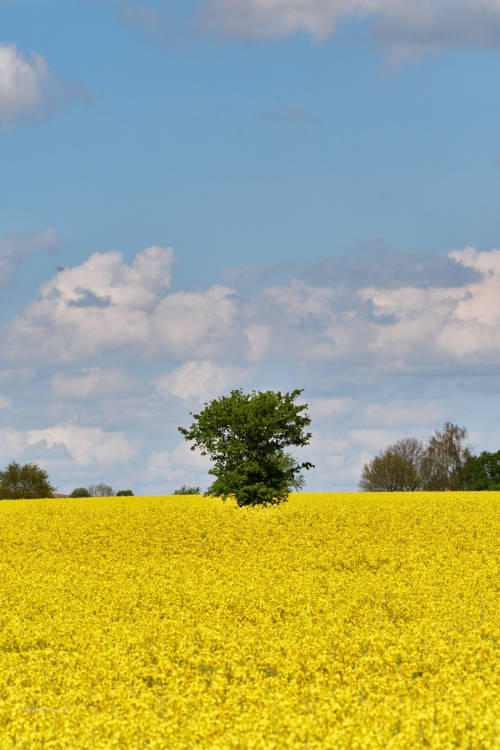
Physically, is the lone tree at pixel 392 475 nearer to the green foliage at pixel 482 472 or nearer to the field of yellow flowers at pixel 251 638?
the green foliage at pixel 482 472

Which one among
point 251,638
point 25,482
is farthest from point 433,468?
point 251,638

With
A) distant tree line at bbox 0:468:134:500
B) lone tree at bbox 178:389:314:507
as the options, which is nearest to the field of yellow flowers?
lone tree at bbox 178:389:314:507

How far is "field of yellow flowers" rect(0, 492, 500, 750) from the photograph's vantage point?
1104 cm

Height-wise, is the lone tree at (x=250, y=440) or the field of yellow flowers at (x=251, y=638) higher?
the lone tree at (x=250, y=440)

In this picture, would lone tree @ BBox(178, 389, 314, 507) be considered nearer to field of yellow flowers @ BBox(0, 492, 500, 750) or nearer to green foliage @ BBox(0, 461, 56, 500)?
field of yellow flowers @ BBox(0, 492, 500, 750)

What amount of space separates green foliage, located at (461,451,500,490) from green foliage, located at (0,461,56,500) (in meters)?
51.7

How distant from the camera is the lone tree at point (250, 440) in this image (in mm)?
40125

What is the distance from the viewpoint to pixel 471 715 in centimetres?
1092

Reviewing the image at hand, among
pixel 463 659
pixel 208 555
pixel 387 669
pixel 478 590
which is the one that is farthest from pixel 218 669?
pixel 208 555

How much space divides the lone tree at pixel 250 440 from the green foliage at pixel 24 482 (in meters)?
42.0

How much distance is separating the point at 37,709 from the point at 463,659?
338 inches

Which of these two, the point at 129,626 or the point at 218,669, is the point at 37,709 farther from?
the point at 129,626

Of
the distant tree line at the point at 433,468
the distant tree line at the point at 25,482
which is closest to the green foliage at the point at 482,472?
the distant tree line at the point at 433,468

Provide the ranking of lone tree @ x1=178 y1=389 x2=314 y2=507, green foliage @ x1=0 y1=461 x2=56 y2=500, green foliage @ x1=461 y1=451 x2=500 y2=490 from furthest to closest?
green foliage @ x1=461 y1=451 x2=500 y2=490
green foliage @ x1=0 y1=461 x2=56 y2=500
lone tree @ x1=178 y1=389 x2=314 y2=507
